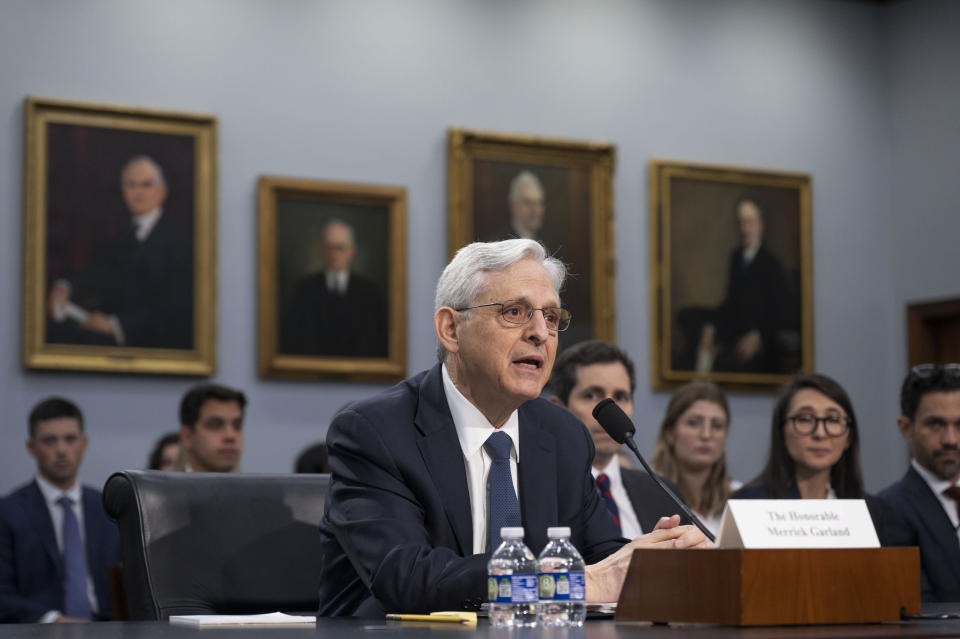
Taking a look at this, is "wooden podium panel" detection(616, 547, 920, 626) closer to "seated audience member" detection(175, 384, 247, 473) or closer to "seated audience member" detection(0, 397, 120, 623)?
"seated audience member" detection(175, 384, 247, 473)

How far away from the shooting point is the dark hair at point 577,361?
536 cm

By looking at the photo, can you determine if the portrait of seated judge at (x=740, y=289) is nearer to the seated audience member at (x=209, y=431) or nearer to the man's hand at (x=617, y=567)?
the seated audience member at (x=209, y=431)

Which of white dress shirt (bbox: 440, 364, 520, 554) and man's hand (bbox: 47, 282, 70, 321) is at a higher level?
man's hand (bbox: 47, 282, 70, 321)

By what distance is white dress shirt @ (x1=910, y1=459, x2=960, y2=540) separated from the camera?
16.5ft

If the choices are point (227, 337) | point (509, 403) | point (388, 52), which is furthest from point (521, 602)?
point (388, 52)

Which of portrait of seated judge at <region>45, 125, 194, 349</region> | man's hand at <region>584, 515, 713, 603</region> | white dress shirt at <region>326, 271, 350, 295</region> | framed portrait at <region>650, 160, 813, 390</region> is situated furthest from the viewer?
framed portrait at <region>650, 160, 813, 390</region>

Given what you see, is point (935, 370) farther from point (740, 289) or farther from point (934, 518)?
point (740, 289)

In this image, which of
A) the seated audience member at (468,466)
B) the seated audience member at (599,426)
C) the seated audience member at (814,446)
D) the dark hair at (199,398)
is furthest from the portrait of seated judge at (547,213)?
the seated audience member at (468,466)

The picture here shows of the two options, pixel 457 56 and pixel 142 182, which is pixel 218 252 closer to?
pixel 142 182

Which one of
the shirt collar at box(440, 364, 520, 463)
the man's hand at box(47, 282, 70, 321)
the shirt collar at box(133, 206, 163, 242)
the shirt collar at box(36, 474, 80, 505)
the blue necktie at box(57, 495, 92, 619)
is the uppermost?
the shirt collar at box(133, 206, 163, 242)

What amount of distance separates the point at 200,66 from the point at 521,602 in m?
5.96

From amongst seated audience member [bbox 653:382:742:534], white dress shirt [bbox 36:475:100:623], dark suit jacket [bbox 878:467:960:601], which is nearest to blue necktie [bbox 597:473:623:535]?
dark suit jacket [bbox 878:467:960:601]

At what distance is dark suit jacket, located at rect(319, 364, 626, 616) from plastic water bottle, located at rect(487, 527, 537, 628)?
0.24 metres

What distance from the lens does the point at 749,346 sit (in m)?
A: 8.86
